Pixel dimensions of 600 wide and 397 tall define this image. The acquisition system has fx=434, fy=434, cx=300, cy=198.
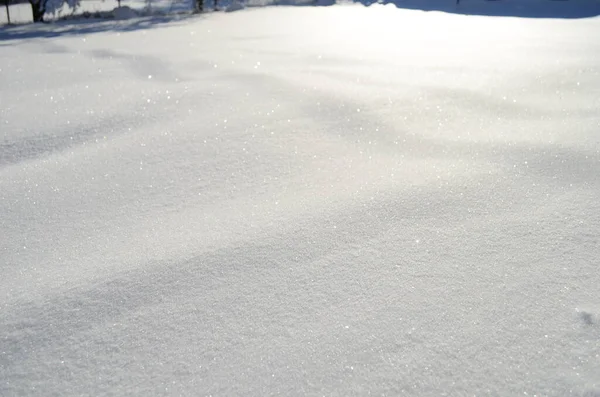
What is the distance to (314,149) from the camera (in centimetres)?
118

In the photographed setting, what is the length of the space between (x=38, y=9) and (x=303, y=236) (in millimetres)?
7334

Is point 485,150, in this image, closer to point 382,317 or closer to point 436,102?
point 436,102

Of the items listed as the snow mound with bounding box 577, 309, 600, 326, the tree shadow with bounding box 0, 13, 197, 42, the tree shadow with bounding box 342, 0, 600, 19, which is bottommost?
the snow mound with bounding box 577, 309, 600, 326

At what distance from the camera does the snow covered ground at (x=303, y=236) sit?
585 millimetres

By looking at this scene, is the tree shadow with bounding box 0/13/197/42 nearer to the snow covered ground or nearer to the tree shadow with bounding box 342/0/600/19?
the snow covered ground

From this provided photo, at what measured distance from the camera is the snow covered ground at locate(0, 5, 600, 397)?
1.92 feet

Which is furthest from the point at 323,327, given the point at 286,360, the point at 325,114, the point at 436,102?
the point at 436,102

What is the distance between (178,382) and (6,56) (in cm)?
251

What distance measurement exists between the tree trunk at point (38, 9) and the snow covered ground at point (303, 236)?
18.8 feet

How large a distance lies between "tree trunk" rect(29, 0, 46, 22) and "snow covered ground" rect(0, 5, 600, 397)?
5.73 m

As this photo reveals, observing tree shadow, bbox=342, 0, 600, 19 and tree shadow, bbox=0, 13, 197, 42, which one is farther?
tree shadow, bbox=342, 0, 600, 19

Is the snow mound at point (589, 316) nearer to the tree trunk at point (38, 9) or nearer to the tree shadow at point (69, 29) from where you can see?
the tree shadow at point (69, 29)

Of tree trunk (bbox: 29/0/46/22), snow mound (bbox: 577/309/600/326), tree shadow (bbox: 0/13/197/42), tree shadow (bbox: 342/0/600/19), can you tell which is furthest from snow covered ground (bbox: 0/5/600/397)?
tree trunk (bbox: 29/0/46/22)

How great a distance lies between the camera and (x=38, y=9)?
20.9 feet
